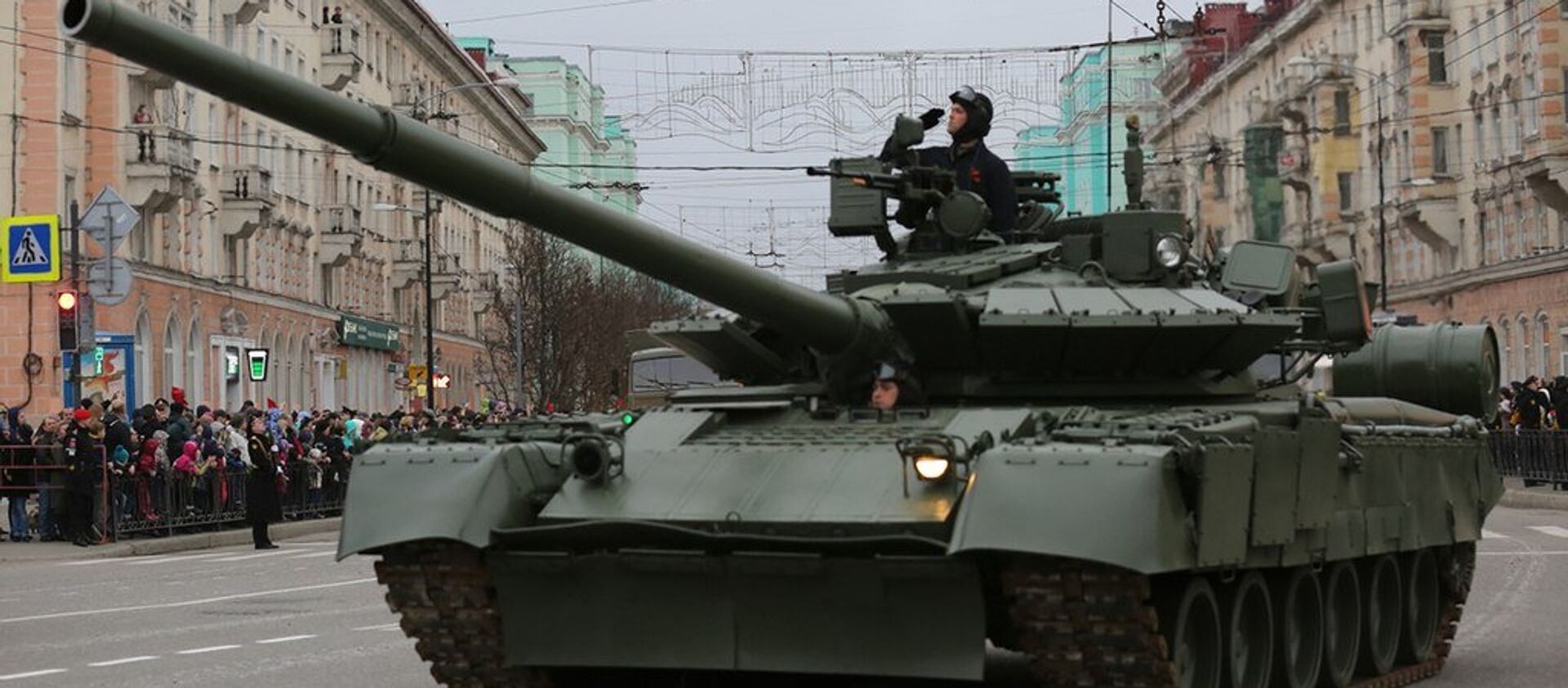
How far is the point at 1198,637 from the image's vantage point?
11.8m

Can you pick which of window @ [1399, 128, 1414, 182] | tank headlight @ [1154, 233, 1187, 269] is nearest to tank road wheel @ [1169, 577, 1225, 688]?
tank headlight @ [1154, 233, 1187, 269]

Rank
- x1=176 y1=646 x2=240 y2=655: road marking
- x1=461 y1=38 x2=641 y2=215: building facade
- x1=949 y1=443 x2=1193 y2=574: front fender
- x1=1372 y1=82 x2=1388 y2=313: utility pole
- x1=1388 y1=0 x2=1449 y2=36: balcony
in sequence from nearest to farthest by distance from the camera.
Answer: x1=949 y1=443 x2=1193 y2=574: front fender → x1=176 y1=646 x2=240 y2=655: road marking → x1=1372 y1=82 x2=1388 y2=313: utility pole → x1=1388 y1=0 x2=1449 y2=36: balcony → x1=461 y1=38 x2=641 y2=215: building facade

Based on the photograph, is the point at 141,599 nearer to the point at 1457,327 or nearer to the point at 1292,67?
the point at 1457,327

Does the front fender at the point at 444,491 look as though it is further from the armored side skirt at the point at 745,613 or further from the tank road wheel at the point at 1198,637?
the tank road wheel at the point at 1198,637

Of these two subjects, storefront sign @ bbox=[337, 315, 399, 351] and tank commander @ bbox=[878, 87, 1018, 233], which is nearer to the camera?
tank commander @ bbox=[878, 87, 1018, 233]

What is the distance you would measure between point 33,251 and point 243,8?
24.8 metres

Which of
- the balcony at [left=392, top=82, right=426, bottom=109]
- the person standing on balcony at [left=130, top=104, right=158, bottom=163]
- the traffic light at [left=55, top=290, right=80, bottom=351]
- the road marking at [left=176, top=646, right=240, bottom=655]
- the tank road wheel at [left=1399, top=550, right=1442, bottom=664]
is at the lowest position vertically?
the road marking at [left=176, top=646, right=240, bottom=655]

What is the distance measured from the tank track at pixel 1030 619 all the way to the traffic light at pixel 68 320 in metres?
19.3

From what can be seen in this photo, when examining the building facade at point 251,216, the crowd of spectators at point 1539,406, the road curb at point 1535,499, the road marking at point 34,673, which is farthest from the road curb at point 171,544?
the crowd of spectators at point 1539,406

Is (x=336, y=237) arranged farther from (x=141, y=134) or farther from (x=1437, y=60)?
(x=1437, y=60)

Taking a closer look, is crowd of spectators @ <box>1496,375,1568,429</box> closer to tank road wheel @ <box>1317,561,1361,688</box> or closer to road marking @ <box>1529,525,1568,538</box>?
road marking @ <box>1529,525,1568,538</box>

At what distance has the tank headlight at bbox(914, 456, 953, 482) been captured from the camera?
36.5 ft

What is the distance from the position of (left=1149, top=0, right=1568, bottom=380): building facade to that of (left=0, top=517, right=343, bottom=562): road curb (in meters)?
19.8

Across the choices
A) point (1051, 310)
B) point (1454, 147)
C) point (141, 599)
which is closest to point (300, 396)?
point (1454, 147)
